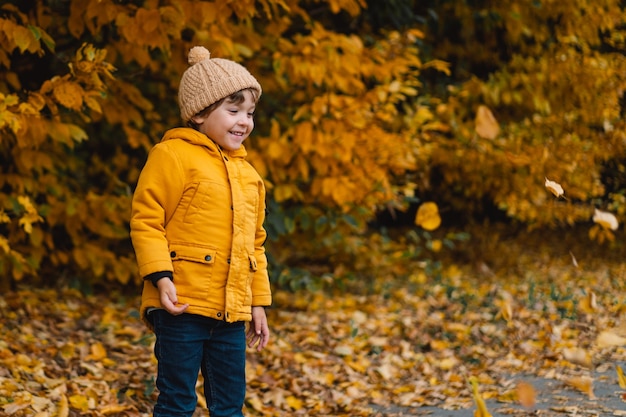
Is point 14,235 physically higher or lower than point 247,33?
lower

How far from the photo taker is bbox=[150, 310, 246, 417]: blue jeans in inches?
93.7

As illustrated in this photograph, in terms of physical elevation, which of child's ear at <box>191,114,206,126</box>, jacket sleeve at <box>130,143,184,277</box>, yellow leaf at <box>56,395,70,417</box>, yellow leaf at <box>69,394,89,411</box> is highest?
child's ear at <box>191,114,206,126</box>

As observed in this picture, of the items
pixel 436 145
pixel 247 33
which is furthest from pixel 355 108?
pixel 436 145

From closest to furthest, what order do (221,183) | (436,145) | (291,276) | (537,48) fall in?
(221,183)
(291,276)
(436,145)
(537,48)

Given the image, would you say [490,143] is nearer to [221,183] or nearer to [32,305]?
[32,305]

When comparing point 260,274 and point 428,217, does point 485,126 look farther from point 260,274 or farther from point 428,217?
point 260,274

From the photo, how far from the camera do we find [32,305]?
4852 mm

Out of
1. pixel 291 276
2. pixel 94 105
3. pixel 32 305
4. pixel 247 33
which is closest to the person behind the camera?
pixel 94 105

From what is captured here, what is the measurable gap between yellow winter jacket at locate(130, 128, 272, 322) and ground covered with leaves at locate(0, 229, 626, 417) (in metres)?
1.14

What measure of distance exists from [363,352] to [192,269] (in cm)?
240

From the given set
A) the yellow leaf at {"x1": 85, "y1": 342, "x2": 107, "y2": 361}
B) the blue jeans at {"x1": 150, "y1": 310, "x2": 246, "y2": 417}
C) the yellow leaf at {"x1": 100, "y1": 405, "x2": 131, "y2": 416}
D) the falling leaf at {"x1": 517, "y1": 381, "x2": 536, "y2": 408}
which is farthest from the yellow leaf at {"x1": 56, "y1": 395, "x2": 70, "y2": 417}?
the falling leaf at {"x1": 517, "y1": 381, "x2": 536, "y2": 408}

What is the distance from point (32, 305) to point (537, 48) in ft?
15.2

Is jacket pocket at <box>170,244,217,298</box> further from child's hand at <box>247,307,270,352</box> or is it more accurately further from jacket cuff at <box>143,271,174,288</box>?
child's hand at <box>247,307,270,352</box>

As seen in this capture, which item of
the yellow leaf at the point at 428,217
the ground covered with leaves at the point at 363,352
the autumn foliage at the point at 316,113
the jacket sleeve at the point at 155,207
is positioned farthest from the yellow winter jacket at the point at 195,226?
the yellow leaf at the point at 428,217
